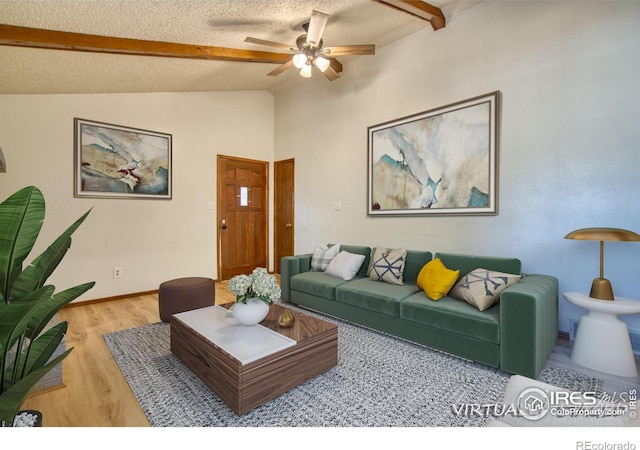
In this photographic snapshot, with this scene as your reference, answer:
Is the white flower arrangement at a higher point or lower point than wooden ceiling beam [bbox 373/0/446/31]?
lower

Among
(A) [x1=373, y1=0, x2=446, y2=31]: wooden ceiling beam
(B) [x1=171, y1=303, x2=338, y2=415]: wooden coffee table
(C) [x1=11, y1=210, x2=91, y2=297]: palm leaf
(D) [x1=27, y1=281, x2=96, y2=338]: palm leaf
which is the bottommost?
(B) [x1=171, y1=303, x2=338, y2=415]: wooden coffee table

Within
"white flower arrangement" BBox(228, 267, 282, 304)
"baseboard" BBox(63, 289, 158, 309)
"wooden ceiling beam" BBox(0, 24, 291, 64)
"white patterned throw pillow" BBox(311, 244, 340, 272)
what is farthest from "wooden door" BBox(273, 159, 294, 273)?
"white flower arrangement" BBox(228, 267, 282, 304)

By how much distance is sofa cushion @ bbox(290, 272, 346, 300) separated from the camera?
3.09 meters

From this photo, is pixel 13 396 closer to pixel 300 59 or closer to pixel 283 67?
pixel 300 59

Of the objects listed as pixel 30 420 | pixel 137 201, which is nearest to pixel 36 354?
pixel 30 420

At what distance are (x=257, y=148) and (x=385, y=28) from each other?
276 centimetres

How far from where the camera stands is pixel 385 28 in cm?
340

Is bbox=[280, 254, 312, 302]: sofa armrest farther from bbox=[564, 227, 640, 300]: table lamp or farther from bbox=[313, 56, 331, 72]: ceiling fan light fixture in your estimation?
bbox=[564, 227, 640, 300]: table lamp

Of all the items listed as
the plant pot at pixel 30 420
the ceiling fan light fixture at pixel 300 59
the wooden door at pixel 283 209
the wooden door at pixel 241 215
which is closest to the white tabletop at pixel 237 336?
the plant pot at pixel 30 420

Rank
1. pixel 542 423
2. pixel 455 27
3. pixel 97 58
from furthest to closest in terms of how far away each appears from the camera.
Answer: pixel 455 27
pixel 97 58
pixel 542 423

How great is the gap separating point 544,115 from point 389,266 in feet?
6.40

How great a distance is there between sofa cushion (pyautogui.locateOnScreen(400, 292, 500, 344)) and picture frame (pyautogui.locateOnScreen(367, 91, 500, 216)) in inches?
45.6

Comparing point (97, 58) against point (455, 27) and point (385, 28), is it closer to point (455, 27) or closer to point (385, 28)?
point (385, 28)

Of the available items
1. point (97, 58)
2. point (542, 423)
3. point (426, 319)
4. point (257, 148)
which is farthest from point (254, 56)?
point (542, 423)
